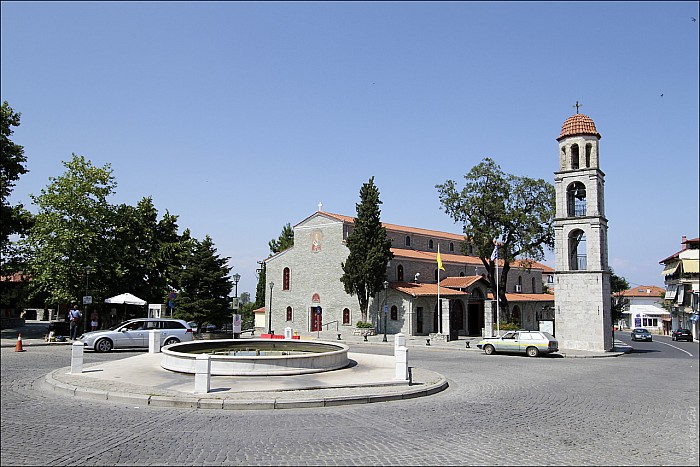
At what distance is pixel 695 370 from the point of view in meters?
5.17

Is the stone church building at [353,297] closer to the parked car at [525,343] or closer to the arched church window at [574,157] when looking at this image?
the arched church window at [574,157]

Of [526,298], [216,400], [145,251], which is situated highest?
[145,251]

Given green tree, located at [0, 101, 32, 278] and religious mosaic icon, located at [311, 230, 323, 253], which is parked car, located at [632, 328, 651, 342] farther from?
green tree, located at [0, 101, 32, 278]

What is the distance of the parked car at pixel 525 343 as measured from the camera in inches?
1121

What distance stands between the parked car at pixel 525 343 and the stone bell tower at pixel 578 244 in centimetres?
492

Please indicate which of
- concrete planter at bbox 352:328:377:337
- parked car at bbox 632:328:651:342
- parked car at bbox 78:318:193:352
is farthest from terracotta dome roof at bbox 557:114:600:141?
parked car at bbox 78:318:193:352

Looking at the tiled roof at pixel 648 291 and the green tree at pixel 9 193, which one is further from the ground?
the green tree at pixel 9 193

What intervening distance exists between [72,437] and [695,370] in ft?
30.7

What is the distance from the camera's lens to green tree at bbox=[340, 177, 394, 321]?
144 feet

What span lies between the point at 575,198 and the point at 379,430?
2907 cm

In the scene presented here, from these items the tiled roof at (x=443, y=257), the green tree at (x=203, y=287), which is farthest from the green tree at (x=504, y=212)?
the green tree at (x=203, y=287)

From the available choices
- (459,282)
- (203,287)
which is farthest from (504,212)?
(203,287)

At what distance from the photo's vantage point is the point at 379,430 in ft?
34.2

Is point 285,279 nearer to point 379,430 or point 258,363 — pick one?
point 258,363
